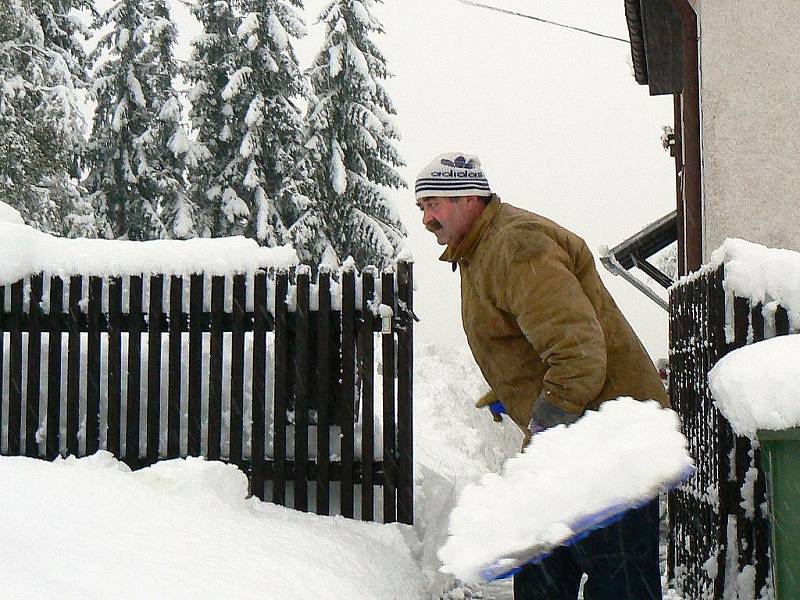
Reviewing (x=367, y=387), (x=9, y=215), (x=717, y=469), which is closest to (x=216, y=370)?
(x=367, y=387)

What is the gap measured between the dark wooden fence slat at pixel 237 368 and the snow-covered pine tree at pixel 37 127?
14226 mm

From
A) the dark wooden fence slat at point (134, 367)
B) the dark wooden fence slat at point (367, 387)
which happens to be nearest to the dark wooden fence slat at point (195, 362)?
the dark wooden fence slat at point (134, 367)

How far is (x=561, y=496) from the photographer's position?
2.34 meters

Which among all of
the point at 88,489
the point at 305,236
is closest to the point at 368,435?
the point at 88,489

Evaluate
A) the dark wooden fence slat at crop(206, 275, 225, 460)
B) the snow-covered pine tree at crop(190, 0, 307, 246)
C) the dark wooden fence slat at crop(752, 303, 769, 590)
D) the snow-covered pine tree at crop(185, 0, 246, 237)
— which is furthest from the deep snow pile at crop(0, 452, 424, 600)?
the snow-covered pine tree at crop(185, 0, 246, 237)

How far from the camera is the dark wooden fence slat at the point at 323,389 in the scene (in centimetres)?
570

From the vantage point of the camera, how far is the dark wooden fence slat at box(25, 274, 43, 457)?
19.8ft

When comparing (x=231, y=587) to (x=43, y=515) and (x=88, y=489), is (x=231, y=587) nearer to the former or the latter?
(x=43, y=515)

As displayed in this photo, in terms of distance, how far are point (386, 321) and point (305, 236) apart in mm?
17276

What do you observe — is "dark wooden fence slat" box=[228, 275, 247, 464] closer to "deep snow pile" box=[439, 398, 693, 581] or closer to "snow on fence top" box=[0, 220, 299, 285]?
"snow on fence top" box=[0, 220, 299, 285]

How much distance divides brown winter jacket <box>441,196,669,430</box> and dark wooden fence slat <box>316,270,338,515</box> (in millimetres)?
2540

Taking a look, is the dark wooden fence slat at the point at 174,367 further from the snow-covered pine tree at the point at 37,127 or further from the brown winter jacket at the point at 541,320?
the snow-covered pine tree at the point at 37,127

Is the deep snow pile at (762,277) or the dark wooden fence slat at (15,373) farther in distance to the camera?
the dark wooden fence slat at (15,373)

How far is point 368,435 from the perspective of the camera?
5691mm
